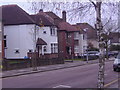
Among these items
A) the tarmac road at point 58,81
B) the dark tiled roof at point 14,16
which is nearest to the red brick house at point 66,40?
the dark tiled roof at point 14,16

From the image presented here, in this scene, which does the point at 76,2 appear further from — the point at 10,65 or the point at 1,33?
the point at 1,33

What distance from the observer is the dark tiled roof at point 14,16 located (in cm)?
3656

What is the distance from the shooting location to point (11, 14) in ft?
127

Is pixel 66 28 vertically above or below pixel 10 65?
above

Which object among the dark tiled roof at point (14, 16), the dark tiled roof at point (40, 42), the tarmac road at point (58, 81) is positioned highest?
the dark tiled roof at point (14, 16)

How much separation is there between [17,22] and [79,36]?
80.3 feet

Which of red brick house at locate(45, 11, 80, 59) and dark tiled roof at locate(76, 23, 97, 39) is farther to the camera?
red brick house at locate(45, 11, 80, 59)

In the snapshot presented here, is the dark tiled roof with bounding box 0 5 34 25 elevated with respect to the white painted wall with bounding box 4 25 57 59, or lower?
elevated

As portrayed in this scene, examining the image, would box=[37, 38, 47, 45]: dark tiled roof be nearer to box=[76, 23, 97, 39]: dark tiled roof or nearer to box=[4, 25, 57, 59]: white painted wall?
box=[4, 25, 57, 59]: white painted wall

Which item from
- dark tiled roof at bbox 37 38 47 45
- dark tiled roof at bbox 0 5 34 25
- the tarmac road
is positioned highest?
dark tiled roof at bbox 0 5 34 25

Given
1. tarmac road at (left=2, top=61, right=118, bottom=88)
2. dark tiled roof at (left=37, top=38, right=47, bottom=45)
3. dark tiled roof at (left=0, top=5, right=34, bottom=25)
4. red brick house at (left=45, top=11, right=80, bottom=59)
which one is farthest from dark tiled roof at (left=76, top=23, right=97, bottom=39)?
dark tiled roof at (left=0, top=5, right=34, bottom=25)

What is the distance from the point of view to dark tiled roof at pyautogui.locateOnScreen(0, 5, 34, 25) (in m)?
36.6

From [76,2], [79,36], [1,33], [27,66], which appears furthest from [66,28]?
[76,2]

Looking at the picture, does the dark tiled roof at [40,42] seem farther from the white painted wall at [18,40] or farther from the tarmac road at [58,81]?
the tarmac road at [58,81]
